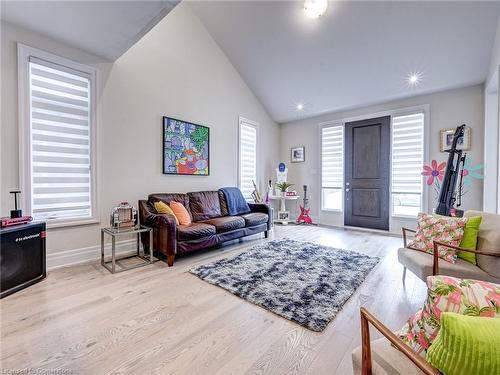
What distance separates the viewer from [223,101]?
4.75 m

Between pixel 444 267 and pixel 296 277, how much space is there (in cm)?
126

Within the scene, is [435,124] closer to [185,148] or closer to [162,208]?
[185,148]

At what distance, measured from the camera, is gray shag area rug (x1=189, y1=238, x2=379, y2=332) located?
193 cm

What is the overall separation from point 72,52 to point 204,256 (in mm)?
2985

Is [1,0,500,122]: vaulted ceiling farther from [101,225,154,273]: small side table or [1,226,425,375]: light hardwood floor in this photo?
[1,226,425,375]: light hardwood floor

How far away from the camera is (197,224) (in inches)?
132

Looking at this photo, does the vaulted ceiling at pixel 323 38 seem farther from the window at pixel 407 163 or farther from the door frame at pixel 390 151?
the window at pixel 407 163

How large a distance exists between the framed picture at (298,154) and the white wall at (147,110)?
1.76 m

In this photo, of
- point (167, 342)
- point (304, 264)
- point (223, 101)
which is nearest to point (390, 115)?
point (223, 101)

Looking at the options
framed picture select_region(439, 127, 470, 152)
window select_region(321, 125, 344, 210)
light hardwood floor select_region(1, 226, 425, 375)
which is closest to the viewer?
light hardwood floor select_region(1, 226, 425, 375)

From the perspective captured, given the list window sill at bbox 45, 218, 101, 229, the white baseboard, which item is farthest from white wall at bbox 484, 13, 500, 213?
window sill at bbox 45, 218, 101, 229

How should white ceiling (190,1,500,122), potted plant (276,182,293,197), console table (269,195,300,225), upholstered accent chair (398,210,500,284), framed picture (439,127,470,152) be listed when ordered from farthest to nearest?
potted plant (276,182,293,197), console table (269,195,300,225), framed picture (439,127,470,152), white ceiling (190,1,500,122), upholstered accent chair (398,210,500,284)

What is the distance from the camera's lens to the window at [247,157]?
522cm

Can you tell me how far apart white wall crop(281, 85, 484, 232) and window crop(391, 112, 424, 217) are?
0.60ft
